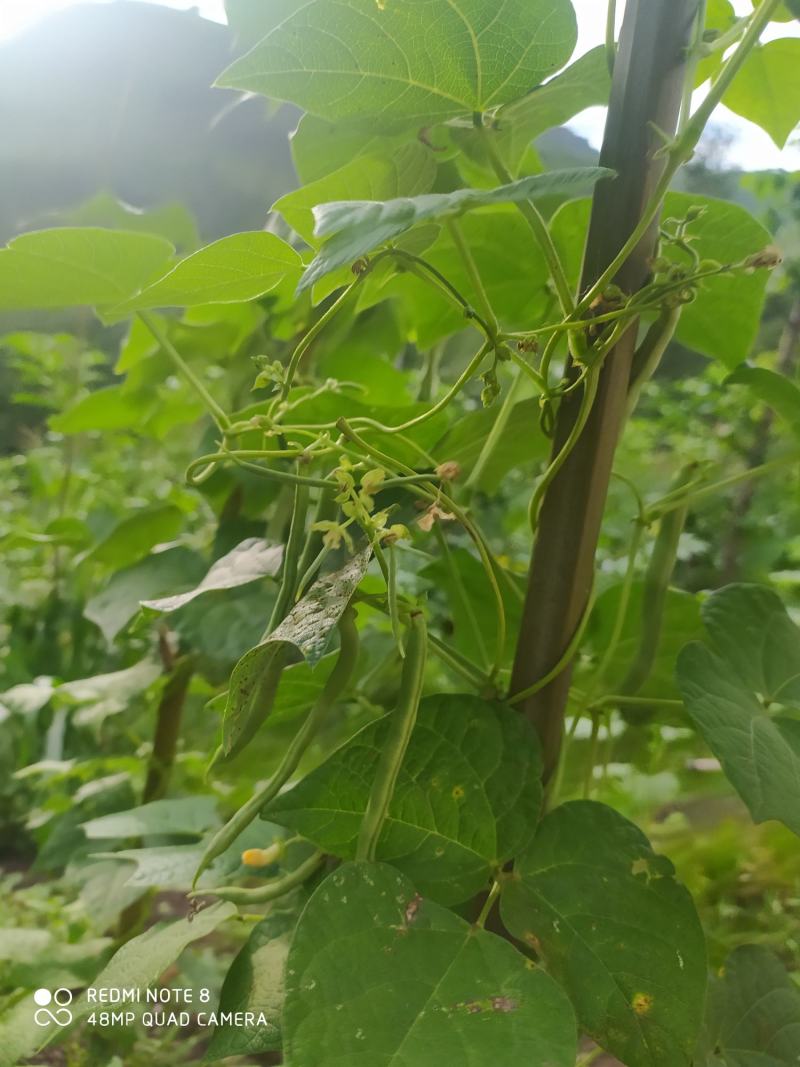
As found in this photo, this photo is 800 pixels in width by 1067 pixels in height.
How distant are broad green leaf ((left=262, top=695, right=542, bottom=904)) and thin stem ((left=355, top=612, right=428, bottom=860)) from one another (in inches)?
0.7

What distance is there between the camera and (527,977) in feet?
0.78

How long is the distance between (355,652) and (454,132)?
0.24 meters

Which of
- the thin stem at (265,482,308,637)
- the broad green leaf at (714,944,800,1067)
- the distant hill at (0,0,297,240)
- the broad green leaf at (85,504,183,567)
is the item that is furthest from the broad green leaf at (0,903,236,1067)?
the distant hill at (0,0,297,240)

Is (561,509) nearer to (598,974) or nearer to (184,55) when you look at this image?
(598,974)

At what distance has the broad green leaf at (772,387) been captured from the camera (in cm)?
39

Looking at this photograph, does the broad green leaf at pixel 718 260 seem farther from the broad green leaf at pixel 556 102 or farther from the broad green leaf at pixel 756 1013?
the broad green leaf at pixel 756 1013

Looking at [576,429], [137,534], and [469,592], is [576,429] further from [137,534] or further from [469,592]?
[137,534]

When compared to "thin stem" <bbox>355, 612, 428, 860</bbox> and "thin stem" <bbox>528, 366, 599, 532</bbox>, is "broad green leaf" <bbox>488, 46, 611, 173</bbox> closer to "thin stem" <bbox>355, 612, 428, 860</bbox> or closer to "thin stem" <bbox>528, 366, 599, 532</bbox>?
"thin stem" <bbox>528, 366, 599, 532</bbox>

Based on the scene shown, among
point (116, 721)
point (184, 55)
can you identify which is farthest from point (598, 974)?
point (184, 55)

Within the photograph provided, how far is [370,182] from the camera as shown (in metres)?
0.33

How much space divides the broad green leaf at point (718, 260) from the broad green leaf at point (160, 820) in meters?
0.41

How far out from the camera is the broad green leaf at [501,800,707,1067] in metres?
0.26

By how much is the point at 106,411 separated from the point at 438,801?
554 mm

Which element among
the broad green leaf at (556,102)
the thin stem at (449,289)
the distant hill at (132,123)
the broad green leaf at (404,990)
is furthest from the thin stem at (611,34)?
the distant hill at (132,123)
